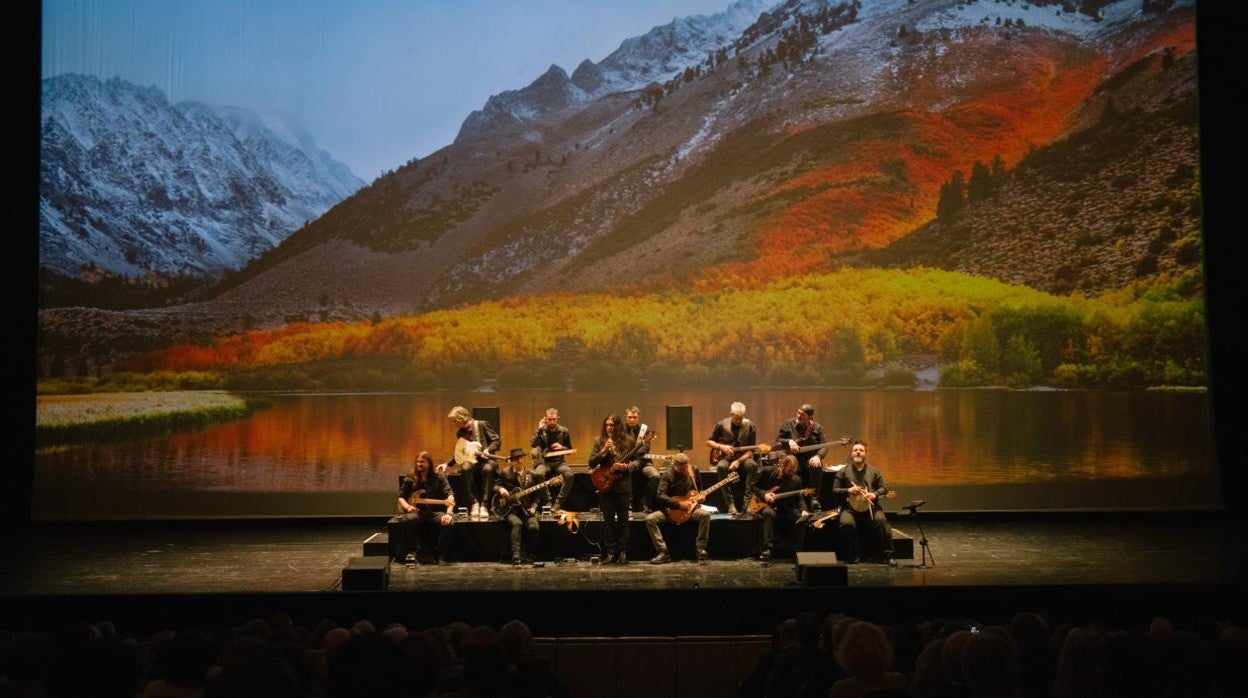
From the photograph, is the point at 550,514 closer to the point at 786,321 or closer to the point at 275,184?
the point at 786,321

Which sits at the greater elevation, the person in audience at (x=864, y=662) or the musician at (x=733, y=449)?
the musician at (x=733, y=449)

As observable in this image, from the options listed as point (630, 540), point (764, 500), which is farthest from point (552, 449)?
point (764, 500)

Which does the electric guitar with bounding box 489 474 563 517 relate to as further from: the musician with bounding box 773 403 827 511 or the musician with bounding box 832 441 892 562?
the musician with bounding box 832 441 892 562

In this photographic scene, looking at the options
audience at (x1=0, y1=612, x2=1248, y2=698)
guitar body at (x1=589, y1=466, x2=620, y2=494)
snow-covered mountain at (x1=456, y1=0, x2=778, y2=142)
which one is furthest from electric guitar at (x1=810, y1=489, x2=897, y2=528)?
snow-covered mountain at (x1=456, y1=0, x2=778, y2=142)

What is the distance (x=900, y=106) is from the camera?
37.7 ft

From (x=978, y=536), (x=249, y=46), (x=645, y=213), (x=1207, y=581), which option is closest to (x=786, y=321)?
(x=645, y=213)

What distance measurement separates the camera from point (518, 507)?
864cm

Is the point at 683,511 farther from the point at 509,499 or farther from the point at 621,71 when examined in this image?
the point at 621,71

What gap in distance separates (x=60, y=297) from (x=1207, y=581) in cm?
928

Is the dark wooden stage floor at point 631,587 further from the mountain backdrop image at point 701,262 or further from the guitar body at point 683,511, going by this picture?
the mountain backdrop image at point 701,262

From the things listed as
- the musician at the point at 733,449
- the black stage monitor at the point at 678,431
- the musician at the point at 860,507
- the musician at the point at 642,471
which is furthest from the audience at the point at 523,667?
the black stage monitor at the point at 678,431

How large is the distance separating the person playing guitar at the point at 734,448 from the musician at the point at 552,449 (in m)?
1.10

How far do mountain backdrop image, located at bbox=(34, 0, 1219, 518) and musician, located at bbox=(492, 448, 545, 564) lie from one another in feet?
5.96

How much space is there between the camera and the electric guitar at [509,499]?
28.5 feet
